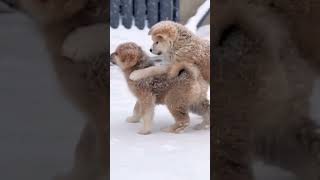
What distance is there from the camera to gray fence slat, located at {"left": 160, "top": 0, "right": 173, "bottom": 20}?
254 inches

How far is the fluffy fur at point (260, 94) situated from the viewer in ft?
3.49

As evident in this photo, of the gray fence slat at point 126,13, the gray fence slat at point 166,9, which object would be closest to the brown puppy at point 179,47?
the gray fence slat at point 126,13

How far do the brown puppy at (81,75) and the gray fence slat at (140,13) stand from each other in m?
5.28

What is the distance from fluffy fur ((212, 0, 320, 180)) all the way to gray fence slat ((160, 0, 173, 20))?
5.40m

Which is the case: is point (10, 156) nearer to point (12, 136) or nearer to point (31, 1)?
point (12, 136)

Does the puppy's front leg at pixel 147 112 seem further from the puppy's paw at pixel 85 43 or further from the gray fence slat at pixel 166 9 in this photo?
the gray fence slat at pixel 166 9

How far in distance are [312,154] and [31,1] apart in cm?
64

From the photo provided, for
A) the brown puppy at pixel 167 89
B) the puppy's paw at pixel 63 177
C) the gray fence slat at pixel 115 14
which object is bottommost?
the puppy's paw at pixel 63 177

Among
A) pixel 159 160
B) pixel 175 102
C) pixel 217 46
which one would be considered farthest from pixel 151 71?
pixel 217 46

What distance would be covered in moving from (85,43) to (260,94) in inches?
14.3

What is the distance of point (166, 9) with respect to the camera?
6441 millimetres

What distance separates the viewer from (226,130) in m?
1.10

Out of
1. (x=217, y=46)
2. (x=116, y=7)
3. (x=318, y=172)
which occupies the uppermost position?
(x=116, y=7)

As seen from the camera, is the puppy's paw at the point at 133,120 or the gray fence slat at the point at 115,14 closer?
the puppy's paw at the point at 133,120
